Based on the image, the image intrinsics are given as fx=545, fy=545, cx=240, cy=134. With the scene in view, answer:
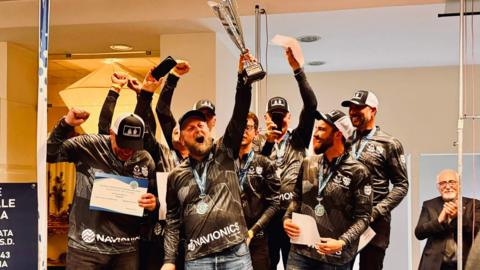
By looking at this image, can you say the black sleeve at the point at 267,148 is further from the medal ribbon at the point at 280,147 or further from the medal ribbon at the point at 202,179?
the medal ribbon at the point at 202,179

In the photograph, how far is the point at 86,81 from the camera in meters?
4.45

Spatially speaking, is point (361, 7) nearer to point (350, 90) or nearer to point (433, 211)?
point (433, 211)

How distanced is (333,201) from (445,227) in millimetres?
979

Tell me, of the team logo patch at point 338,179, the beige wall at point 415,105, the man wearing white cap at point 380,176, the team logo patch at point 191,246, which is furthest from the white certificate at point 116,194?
the beige wall at point 415,105

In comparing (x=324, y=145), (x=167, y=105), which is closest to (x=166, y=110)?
(x=167, y=105)

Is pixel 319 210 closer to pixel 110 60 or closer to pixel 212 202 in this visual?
pixel 212 202

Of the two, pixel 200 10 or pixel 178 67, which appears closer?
pixel 178 67

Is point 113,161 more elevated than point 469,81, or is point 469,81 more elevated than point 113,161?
point 469,81

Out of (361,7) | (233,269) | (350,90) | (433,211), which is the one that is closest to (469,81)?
(350,90)

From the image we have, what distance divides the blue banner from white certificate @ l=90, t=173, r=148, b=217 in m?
1.34

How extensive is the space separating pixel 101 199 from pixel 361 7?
7.59 feet

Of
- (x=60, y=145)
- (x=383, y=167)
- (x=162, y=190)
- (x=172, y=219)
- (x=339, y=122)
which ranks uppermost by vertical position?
(x=339, y=122)

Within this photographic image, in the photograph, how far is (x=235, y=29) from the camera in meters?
2.21

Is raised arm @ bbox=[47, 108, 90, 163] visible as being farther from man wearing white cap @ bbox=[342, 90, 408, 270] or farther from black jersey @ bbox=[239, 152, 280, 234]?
man wearing white cap @ bbox=[342, 90, 408, 270]
